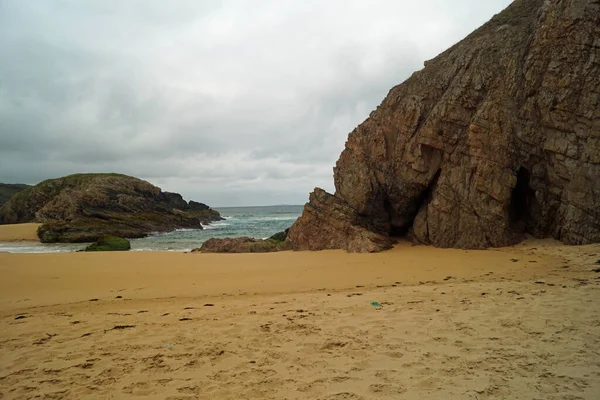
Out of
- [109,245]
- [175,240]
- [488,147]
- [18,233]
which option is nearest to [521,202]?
[488,147]

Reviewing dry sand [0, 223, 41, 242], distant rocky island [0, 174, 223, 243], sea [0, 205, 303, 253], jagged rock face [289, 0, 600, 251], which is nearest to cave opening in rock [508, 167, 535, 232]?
jagged rock face [289, 0, 600, 251]

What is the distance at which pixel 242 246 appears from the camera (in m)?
17.8

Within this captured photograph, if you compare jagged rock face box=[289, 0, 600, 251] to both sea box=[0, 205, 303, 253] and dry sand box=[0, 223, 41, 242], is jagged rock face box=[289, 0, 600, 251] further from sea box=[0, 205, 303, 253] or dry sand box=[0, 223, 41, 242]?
dry sand box=[0, 223, 41, 242]

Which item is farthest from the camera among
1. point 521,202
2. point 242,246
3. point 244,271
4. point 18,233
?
point 18,233

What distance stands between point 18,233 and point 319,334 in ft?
115

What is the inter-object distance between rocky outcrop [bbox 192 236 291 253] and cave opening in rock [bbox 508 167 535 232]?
982cm

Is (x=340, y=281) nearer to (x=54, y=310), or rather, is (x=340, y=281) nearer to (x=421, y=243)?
(x=421, y=243)

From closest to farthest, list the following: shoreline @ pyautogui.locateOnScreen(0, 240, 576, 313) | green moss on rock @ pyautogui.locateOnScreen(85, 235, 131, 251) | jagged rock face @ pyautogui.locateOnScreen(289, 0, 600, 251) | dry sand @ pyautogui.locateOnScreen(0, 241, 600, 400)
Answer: dry sand @ pyautogui.locateOnScreen(0, 241, 600, 400)
shoreline @ pyautogui.locateOnScreen(0, 240, 576, 313)
jagged rock face @ pyautogui.locateOnScreen(289, 0, 600, 251)
green moss on rock @ pyautogui.locateOnScreen(85, 235, 131, 251)

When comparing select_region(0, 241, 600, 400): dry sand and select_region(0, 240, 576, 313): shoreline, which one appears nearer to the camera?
select_region(0, 241, 600, 400): dry sand

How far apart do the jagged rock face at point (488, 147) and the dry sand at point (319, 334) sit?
2399mm

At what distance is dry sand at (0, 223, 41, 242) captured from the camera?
27844 mm

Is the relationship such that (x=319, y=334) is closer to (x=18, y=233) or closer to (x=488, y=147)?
(x=488, y=147)

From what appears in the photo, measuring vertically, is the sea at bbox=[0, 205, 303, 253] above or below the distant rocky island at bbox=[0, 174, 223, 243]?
below

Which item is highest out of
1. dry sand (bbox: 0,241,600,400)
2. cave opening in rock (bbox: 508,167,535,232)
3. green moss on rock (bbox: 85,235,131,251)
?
cave opening in rock (bbox: 508,167,535,232)
